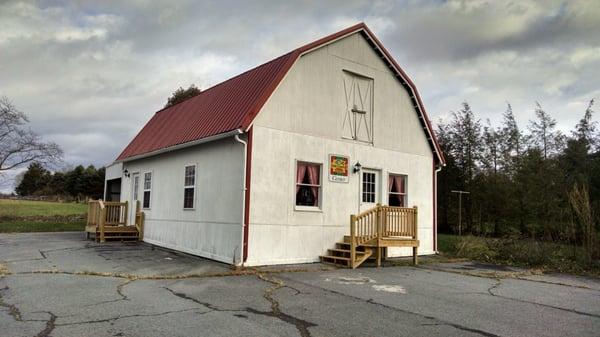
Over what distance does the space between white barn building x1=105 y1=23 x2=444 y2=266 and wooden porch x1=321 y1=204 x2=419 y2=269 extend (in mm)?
536

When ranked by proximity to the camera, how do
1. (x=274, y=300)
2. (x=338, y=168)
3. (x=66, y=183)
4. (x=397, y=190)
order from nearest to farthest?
(x=274, y=300) → (x=338, y=168) → (x=397, y=190) → (x=66, y=183)

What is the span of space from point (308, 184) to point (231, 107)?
3.04 metres

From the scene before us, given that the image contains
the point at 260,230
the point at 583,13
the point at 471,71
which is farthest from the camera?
the point at 471,71

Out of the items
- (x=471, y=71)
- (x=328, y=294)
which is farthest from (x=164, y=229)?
(x=471, y=71)

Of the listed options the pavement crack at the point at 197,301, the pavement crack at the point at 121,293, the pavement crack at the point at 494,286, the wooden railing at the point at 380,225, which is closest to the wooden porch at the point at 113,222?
the pavement crack at the point at 121,293

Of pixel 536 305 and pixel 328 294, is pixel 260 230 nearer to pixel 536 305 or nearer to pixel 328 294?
pixel 328 294

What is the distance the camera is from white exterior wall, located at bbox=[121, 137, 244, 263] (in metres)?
10.9

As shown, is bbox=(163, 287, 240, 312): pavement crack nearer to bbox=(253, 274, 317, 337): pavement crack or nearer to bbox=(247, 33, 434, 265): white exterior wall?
bbox=(253, 274, 317, 337): pavement crack

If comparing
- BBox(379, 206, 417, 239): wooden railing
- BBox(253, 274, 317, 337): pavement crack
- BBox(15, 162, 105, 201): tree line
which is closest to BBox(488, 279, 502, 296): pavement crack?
BBox(379, 206, 417, 239): wooden railing

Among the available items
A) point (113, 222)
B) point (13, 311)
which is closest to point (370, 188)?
point (13, 311)

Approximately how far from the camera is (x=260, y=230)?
35.4 ft

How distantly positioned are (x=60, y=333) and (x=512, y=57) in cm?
1484

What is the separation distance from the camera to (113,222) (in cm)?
1669

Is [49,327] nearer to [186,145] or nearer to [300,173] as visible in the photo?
[300,173]
